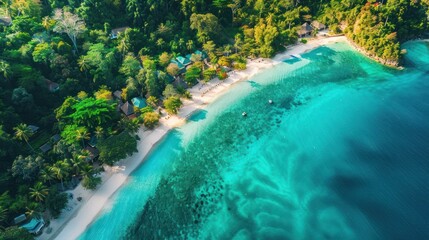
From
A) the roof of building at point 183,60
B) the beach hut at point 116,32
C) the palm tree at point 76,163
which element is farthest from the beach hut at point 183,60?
the palm tree at point 76,163

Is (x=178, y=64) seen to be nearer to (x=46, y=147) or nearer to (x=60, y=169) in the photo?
(x=46, y=147)

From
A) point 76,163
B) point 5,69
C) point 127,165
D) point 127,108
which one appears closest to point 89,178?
point 76,163

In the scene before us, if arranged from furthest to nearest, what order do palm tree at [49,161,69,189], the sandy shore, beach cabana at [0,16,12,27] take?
1. beach cabana at [0,16,12,27]
2. palm tree at [49,161,69,189]
3. the sandy shore

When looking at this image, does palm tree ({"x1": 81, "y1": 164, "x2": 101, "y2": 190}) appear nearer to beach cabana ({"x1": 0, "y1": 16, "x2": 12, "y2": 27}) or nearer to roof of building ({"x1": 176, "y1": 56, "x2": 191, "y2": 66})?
roof of building ({"x1": 176, "y1": 56, "x2": 191, "y2": 66})

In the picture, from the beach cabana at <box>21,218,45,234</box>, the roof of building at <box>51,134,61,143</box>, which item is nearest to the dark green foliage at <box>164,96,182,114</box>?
the roof of building at <box>51,134,61,143</box>

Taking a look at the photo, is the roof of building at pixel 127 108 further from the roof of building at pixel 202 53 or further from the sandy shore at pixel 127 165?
the roof of building at pixel 202 53

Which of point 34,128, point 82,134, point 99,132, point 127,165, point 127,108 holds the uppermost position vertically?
point 34,128
